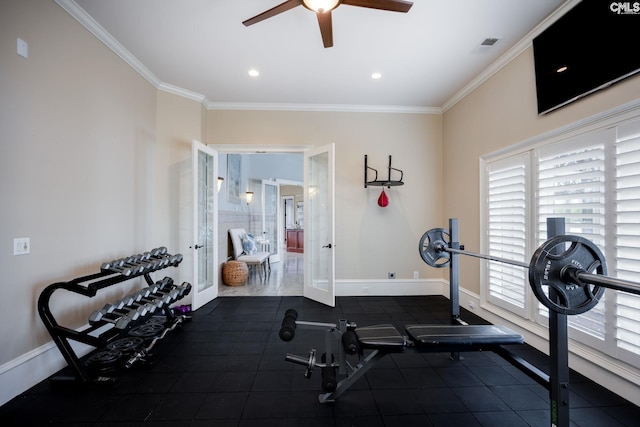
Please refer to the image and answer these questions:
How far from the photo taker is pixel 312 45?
8.63ft

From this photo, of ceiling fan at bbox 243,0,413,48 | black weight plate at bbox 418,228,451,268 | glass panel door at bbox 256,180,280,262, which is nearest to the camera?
ceiling fan at bbox 243,0,413,48

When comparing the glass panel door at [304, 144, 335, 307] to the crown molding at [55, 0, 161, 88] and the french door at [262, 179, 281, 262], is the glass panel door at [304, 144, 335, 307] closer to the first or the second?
the crown molding at [55, 0, 161, 88]

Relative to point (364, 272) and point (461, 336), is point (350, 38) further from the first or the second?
point (364, 272)

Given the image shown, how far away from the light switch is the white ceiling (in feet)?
1.80

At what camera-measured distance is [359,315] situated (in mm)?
3270

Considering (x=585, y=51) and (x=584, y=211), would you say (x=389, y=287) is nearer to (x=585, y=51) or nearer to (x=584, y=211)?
(x=584, y=211)

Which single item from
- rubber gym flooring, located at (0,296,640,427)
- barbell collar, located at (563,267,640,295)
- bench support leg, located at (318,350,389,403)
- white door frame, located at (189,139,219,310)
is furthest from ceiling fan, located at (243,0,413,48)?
rubber gym flooring, located at (0,296,640,427)

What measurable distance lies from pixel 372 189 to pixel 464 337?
267 cm

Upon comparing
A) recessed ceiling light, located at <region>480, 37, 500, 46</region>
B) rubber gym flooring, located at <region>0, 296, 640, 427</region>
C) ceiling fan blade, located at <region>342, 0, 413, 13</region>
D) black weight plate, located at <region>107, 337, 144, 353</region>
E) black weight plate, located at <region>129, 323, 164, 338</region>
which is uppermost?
recessed ceiling light, located at <region>480, 37, 500, 46</region>

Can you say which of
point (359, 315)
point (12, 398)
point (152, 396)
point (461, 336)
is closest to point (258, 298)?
point (359, 315)

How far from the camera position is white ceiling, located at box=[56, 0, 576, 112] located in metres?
2.18

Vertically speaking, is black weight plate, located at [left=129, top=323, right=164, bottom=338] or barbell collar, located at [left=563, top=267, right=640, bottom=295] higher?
barbell collar, located at [left=563, top=267, right=640, bottom=295]

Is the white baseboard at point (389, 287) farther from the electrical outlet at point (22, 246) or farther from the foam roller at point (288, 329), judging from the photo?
the electrical outlet at point (22, 246)

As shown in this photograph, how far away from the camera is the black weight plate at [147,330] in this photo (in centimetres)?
251
